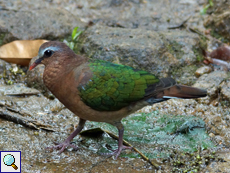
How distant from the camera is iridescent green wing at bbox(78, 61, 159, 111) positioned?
3.68 metres

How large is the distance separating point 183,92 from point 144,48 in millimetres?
1858

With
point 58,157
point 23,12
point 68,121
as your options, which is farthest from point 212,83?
point 23,12

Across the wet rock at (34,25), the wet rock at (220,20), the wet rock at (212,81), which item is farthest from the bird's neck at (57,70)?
the wet rock at (220,20)

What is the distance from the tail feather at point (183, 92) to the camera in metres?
4.09

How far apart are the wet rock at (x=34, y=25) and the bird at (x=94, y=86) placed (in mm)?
2571

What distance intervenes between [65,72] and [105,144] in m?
1.20

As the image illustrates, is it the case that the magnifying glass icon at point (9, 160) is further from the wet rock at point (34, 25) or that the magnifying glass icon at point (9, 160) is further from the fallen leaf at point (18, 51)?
the wet rock at point (34, 25)

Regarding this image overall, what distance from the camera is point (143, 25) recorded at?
7.41 meters

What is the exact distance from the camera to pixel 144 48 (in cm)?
575

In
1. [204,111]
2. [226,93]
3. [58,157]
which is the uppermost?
[226,93]

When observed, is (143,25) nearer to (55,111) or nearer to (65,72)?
(55,111)

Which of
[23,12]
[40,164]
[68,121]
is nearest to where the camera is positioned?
[40,164]

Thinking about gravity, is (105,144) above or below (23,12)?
below

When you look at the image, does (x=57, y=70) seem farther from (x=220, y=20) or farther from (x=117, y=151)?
(x=220, y=20)
